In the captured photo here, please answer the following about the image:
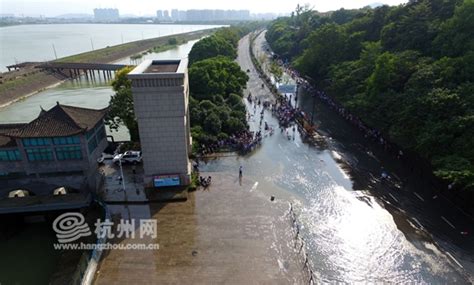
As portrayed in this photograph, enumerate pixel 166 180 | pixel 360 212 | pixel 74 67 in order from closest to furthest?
1. pixel 360 212
2. pixel 166 180
3. pixel 74 67

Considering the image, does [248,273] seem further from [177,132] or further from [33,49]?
[33,49]

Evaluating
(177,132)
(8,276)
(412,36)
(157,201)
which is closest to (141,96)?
(177,132)

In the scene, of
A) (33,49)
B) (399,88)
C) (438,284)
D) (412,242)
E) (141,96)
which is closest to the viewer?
(438,284)

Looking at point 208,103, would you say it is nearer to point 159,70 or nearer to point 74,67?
point 159,70

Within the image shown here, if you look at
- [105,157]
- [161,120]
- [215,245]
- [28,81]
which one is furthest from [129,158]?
[28,81]

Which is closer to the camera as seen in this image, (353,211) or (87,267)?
(87,267)

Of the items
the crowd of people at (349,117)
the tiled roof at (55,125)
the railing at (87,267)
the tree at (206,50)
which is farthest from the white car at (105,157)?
the tree at (206,50)

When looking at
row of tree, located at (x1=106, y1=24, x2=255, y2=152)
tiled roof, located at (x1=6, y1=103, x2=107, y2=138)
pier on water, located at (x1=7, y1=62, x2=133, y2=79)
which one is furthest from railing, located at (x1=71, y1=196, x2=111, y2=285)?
pier on water, located at (x1=7, y1=62, x2=133, y2=79)

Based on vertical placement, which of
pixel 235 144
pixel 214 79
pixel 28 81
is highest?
pixel 214 79
